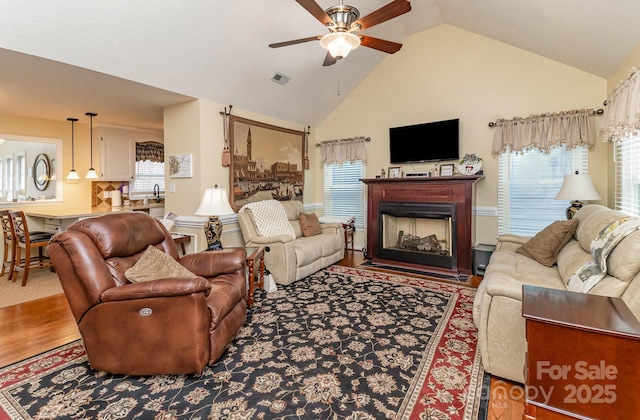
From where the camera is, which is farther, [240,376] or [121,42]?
[121,42]

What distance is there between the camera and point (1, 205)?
478cm

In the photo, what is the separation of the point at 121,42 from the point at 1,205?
156 inches

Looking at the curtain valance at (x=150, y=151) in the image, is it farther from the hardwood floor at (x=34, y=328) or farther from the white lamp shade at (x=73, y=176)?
the hardwood floor at (x=34, y=328)

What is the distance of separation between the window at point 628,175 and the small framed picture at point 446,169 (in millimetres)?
1820

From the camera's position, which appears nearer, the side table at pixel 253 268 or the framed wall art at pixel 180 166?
the side table at pixel 253 268

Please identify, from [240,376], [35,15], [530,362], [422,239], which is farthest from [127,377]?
[422,239]

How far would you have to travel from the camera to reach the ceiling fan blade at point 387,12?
2.28 metres

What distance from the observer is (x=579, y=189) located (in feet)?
11.3

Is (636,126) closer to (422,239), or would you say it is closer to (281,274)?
(422,239)

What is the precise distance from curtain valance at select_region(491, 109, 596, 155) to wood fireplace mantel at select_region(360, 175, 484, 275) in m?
0.65

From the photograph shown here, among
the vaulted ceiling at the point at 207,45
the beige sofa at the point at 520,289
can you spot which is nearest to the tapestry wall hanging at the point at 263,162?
the vaulted ceiling at the point at 207,45

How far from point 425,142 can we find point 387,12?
280 centimetres

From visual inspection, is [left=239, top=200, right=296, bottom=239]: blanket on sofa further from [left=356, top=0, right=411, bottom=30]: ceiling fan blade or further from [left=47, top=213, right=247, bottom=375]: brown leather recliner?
[left=356, top=0, right=411, bottom=30]: ceiling fan blade

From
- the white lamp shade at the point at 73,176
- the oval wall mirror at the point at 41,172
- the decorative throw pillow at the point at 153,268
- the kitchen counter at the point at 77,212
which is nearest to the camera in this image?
the decorative throw pillow at the point at 153,268
